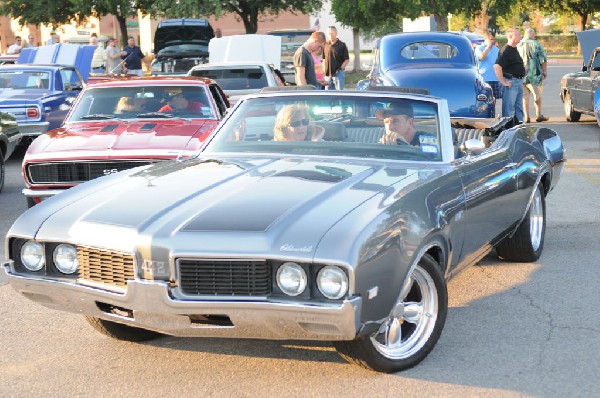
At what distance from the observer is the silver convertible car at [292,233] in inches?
179

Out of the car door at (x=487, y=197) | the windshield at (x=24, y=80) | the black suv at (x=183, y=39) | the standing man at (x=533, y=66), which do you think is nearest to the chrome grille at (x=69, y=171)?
the car door at (x=487, y=197)

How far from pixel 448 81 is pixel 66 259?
Result: 10.5 m

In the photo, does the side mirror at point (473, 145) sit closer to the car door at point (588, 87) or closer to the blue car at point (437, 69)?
the blue car at point (437, 69)

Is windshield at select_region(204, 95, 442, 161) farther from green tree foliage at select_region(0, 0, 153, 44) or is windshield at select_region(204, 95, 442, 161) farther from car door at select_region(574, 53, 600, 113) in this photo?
green tree foliage at select_region(0, 0, 153, 44)

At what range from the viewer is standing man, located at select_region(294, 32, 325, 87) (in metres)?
15.7

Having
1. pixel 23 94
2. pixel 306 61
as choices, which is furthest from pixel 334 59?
pixel 23 94

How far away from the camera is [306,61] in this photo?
51.7 feet

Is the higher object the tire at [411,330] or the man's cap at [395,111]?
the man's cap at [395,111]

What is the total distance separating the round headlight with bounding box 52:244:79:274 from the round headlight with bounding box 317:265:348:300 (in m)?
1.27

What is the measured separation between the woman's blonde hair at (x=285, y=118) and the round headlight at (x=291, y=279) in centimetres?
192

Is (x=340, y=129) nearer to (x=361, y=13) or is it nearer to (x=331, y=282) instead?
(x=331, y=282)

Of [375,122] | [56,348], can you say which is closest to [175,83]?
[375,122]

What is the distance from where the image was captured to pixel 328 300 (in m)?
4.52

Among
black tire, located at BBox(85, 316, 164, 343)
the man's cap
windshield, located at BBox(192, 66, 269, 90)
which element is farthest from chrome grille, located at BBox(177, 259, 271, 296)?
windshield, located at BBox(192, 66, 269, 90)
